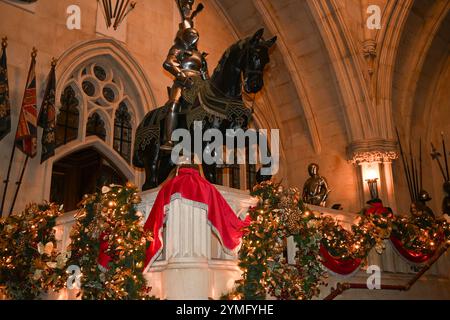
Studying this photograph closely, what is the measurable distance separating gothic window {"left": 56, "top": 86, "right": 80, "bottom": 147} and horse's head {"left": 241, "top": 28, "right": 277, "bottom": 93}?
466 centimetres

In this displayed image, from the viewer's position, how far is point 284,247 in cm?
689

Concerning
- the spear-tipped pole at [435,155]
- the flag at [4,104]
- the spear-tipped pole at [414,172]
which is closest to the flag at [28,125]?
the flag at [4,104]

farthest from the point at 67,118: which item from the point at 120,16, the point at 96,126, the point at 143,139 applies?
the point at 143,139

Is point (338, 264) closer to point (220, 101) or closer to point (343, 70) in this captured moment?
point (220, 101)

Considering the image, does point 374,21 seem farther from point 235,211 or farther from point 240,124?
point 235,211

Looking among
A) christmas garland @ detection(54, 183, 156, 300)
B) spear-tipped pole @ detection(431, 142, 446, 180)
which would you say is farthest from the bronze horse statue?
spear-tipped pole @ detection(431, 142, 446, 180)

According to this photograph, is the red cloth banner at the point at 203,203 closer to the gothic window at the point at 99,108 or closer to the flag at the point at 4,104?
the flag at the point at 4,104

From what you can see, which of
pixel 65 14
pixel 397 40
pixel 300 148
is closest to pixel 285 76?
pixel 300 148

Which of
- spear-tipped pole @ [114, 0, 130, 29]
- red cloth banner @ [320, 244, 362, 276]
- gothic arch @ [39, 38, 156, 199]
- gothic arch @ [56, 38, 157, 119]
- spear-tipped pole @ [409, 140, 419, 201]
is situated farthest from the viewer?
spear-tipped pole @ [409, 140, 419, 201]

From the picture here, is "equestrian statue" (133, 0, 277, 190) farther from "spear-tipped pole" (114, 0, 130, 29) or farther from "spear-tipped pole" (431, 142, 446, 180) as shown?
"spear-tipped pole" (431, 142, 446, 180)

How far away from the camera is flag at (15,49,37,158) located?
9500 mm

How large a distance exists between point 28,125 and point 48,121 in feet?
1.38

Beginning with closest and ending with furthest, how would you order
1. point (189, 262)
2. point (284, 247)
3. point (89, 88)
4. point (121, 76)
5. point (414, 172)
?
point (189, 262) → point (284, 247) → point (89, 88) → point (121, 76) → point (414, 172)

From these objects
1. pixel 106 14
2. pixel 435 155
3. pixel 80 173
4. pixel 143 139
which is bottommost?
pixel 143 139
